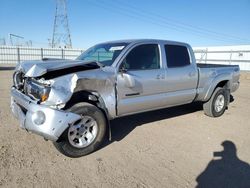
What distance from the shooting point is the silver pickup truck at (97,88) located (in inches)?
131

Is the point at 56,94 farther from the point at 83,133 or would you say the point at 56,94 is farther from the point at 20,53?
the point at 20,53

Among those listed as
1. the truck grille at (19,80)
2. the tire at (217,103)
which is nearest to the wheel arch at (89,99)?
the truck grille at (19,80)

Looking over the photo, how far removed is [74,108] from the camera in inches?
137

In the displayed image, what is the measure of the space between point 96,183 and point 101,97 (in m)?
1.40

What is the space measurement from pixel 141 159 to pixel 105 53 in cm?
222

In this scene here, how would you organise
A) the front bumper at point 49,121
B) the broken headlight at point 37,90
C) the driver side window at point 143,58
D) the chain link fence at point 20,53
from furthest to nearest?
the chain link fence at point 20,53 → the driver side window at point 143,58 → the broken headlight at point 37,90 → the front bumper at point 49,121

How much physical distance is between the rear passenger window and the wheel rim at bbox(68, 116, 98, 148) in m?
2.16

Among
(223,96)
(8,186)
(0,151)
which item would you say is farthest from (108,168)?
(223,96)

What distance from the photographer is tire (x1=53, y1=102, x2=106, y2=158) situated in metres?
3.51

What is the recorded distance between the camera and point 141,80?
427 centimetres

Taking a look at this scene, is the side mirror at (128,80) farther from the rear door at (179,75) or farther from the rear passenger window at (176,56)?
the rear passenger window at (176,56)

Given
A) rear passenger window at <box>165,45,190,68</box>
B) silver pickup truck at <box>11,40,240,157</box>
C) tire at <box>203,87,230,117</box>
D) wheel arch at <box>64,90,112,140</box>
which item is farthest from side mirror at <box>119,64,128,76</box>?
tire at <box>203,87,230,117</box>

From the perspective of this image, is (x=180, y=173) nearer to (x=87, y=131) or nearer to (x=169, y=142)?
(x=169, y=142)

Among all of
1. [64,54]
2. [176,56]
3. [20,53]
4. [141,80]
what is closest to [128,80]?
[141,80]
